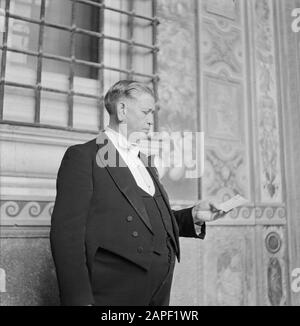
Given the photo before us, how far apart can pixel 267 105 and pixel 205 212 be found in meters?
1.40

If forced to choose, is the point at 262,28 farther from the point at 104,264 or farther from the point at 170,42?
Answer: the point at 104,264

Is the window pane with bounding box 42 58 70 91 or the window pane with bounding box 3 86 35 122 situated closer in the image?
the window pane with bounding box 3 86 35 122

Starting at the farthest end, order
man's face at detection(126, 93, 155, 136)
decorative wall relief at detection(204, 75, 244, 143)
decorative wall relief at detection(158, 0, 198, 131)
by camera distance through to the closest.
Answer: decorative wall relief at detection(204, 75, 244, 143)
decorative wall relief at detection(158, 0, 198, 131)
man's face at detection(126, 93, 155, 136)

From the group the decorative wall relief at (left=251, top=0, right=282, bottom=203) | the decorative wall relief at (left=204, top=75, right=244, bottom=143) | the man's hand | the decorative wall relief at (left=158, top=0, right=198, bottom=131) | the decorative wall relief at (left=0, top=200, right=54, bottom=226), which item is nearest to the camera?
the man's hand

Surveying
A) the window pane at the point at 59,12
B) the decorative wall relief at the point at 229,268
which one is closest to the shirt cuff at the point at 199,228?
the decorative wall relief at the point at 229,268

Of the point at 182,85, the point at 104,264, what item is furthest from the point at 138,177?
the point at 182,85

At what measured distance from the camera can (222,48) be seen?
2537mm

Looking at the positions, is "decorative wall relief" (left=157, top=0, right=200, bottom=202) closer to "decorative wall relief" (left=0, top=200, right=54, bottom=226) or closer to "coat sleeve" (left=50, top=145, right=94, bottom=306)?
"decorative wall relief" (left=0, top=200, right=54, bottom=226)

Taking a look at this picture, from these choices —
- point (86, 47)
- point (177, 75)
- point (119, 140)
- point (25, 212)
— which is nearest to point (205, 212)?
point (119, 140)

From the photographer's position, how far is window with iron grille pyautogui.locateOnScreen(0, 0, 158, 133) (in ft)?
6.11

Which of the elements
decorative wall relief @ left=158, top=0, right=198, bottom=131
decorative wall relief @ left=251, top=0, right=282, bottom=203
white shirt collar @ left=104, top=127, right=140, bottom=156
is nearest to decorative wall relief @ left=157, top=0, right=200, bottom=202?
decorative wall relief @ left=158, top=0, right=198, bottom=131

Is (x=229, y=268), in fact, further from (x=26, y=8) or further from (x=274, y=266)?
(x=26, y=8)

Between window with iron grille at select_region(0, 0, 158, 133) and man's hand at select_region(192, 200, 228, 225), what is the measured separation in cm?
74

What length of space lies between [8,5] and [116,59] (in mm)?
623
